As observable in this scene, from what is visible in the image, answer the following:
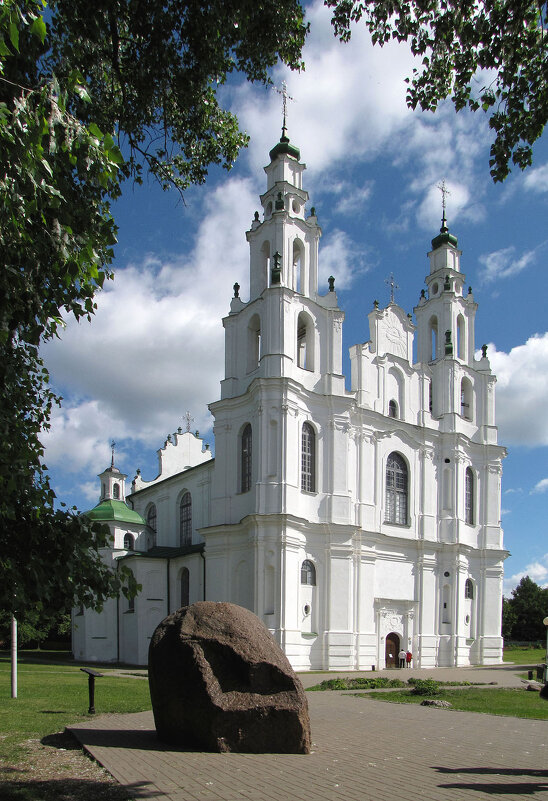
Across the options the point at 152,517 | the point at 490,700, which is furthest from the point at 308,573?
the point at 152,517

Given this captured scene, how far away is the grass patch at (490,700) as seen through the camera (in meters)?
16.7

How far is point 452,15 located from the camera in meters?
8.88

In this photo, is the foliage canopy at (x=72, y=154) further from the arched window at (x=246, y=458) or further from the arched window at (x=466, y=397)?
the arched window at (x=466, y=397)

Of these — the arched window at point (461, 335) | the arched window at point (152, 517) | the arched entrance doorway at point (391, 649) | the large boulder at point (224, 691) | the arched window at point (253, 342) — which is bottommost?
the arched entrance doorway at point (391, 649)

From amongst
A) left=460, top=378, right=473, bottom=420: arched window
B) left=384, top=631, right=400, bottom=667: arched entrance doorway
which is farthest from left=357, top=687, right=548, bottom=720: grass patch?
left=460, top=378, right=473, bottom=420: arched window

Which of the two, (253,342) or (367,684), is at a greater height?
(253,342)

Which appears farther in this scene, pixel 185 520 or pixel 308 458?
pixel 185 520

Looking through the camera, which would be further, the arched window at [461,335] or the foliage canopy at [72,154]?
the arched window at [461,335]

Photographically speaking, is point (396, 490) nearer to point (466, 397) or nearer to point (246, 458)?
point (466, 397)

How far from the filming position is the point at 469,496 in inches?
1698

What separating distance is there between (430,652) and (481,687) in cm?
1459

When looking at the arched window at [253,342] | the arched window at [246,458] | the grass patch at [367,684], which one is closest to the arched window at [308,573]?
the arched window at [246,458]

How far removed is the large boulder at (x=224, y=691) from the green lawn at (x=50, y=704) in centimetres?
223

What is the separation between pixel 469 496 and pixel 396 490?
5917mm
